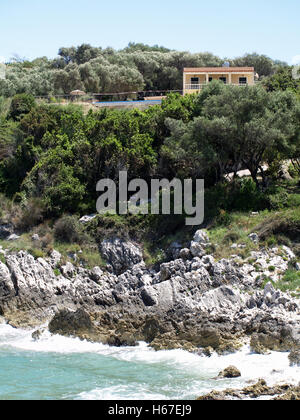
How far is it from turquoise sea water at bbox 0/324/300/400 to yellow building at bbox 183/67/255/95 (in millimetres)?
27343

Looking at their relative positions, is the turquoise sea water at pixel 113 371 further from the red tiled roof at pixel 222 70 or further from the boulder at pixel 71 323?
the red tiled roof at pixel 222 70

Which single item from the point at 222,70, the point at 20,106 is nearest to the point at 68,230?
the point at 20,106

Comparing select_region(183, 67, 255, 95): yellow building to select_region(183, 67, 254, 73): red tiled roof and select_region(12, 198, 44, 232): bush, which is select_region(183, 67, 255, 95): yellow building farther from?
select_region(12, 198, 44, 232): bush

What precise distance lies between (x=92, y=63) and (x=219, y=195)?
30300mm

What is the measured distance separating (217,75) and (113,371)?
101ft

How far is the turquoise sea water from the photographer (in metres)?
19.3

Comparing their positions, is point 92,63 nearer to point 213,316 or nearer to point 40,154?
point 40,154

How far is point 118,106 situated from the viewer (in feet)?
147

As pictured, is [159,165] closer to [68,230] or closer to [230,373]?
[68,230]

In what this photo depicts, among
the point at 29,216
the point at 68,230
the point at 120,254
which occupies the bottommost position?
the point at 120,254

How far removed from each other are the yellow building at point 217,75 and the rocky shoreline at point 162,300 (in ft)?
67.4

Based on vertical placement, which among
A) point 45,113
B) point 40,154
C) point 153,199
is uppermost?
point 45,113

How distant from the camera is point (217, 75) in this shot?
4747 centimetres
